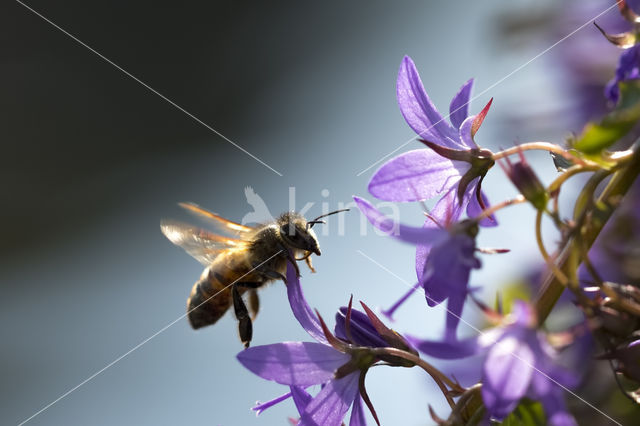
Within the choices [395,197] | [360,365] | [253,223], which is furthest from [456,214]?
[253,223]

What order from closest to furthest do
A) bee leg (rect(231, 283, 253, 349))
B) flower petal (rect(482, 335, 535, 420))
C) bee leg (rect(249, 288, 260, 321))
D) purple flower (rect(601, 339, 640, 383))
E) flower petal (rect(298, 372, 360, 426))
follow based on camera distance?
flower petal (rect(482, 335, 535, 420)) < purple flower (rect(601, 339, 640, 383)) < flower petal (rect(298, 372, 360, 426)) < bee leg (rect(231, 283, 253, 349)) < bee leg (rect(249, 288, 260, 321))

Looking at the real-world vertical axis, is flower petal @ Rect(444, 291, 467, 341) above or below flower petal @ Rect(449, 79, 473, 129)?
below

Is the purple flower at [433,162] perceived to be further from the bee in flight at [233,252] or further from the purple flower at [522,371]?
the bee in flight at [233,252]

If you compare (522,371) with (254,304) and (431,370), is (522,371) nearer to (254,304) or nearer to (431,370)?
(431,370)

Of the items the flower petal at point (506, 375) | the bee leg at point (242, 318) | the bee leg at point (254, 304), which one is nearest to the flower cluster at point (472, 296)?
the flower petal at point (506, 375)

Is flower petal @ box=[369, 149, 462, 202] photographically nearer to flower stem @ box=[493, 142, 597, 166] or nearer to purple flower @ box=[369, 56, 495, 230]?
purple flower @ box=[369, 56, 495, 230]

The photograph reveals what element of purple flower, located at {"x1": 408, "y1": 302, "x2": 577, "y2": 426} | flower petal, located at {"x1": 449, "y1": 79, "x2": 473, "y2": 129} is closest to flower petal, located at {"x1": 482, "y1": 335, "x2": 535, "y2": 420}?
purple flower, located at {"x1": 408, "y1": 302, "x2": 577, "y2": 426}

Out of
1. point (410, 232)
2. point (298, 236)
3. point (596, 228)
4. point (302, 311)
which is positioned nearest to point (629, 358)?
point (596, 228)
